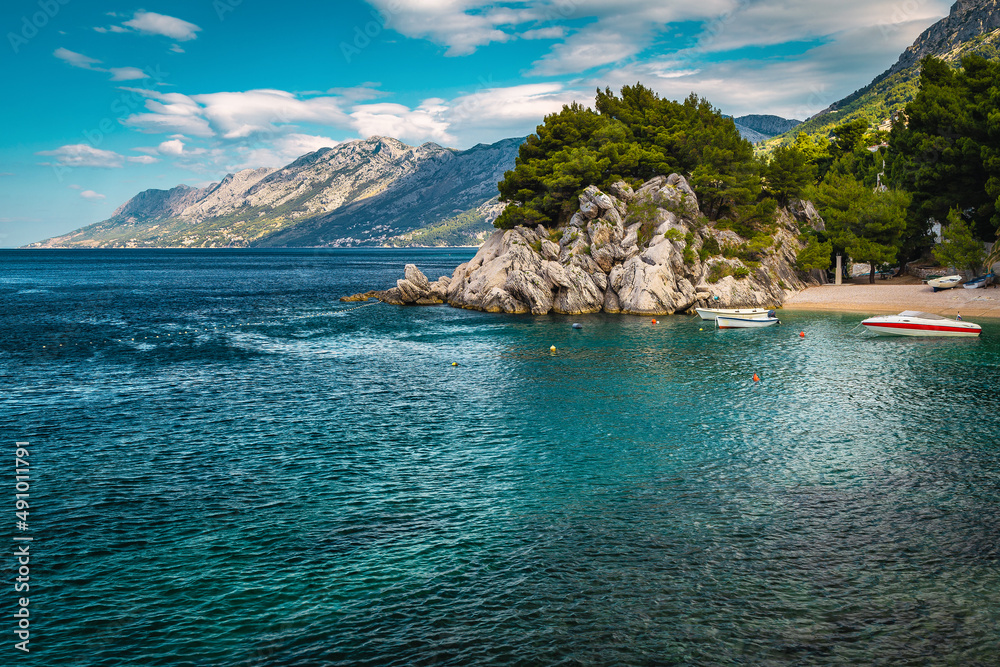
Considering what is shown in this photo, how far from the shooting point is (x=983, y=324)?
67.9 meters

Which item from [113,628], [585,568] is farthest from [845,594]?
[113,628]

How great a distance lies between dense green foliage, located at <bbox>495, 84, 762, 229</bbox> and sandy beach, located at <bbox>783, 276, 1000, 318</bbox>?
65.1ft

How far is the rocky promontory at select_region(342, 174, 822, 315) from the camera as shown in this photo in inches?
3401

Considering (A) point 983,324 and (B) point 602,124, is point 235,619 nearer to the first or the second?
(A) point 983,324

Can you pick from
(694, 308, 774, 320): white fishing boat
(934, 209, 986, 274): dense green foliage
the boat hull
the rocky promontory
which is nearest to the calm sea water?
the boat hull

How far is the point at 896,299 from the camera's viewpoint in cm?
8300

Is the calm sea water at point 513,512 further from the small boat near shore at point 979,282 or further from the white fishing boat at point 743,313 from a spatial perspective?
the small boat near shore at point 979,282

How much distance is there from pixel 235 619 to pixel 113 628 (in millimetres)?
3444

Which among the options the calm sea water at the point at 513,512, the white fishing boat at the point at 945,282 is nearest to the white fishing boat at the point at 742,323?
the calm sea water at the point at 513,512

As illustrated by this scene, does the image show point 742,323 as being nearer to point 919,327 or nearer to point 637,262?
point 919,327

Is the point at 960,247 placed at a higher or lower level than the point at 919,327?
higher

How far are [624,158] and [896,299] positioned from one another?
151 ft

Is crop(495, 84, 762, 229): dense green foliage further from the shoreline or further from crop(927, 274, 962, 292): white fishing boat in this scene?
crop(927, 274, 962, 292): white fishing boat

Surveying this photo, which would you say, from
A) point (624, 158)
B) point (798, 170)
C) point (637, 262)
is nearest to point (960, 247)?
point (798, 170)
